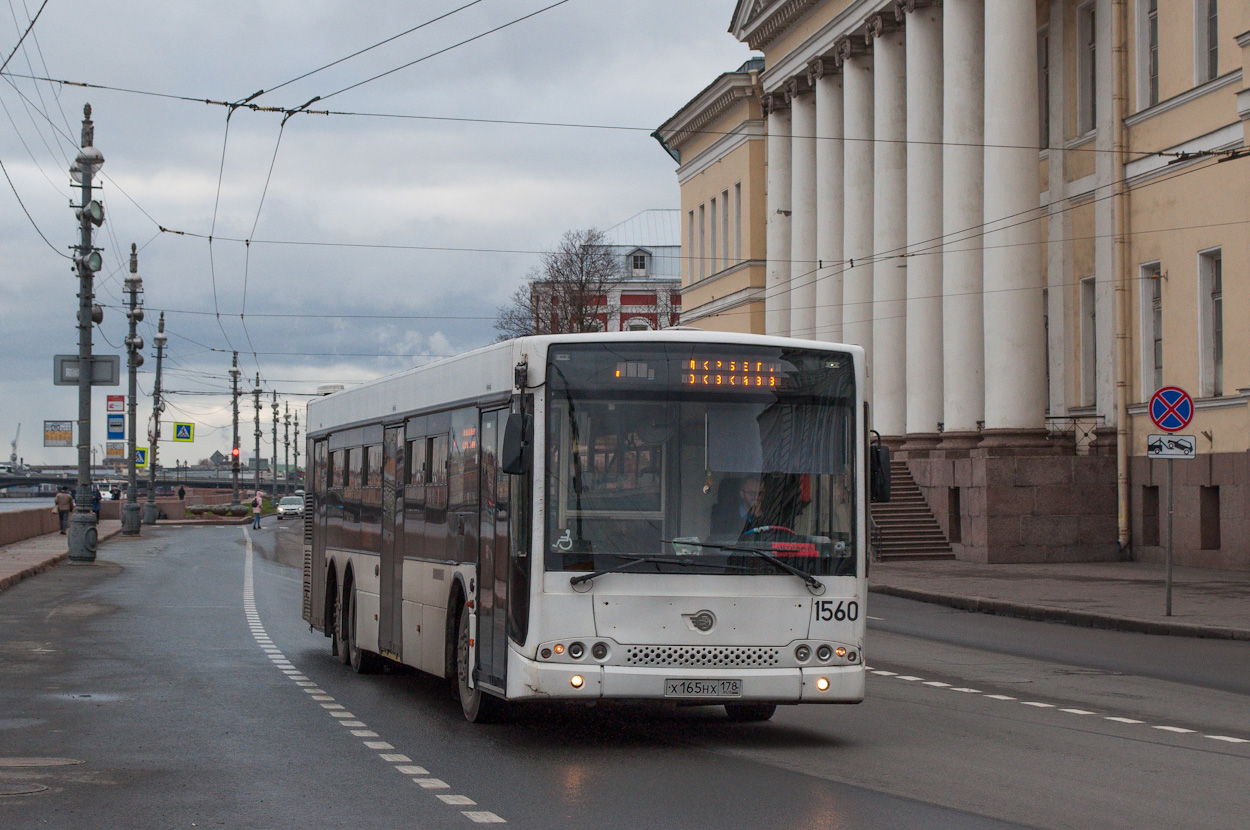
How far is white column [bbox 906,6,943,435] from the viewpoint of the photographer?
4072 cm

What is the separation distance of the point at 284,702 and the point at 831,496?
5064mm

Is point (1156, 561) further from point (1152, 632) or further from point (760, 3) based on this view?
point (760, 3)

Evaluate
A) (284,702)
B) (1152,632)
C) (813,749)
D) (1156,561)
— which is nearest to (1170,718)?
(813,749)

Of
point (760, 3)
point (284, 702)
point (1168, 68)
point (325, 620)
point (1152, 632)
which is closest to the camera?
point (284, 702)

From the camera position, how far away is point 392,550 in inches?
598

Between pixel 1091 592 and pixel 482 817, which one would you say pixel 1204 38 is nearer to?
pixel 1091 592

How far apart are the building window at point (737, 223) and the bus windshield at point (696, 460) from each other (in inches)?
1962

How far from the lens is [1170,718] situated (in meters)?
12.9

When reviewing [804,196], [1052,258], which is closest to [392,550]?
[1052,258]

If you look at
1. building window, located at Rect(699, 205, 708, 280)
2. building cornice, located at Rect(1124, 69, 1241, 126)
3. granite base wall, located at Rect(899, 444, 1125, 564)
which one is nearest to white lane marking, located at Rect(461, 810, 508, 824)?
building cornice, located at Rect(1124, 69, 1241, 126)

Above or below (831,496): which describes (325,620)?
below

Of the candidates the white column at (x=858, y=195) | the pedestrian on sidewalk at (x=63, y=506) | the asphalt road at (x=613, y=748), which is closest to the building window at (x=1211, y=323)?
the asphalt road at (x=613, y=748)

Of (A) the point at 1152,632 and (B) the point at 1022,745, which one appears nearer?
(B) the point at 1022,745

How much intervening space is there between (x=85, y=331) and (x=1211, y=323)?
23.3 m
